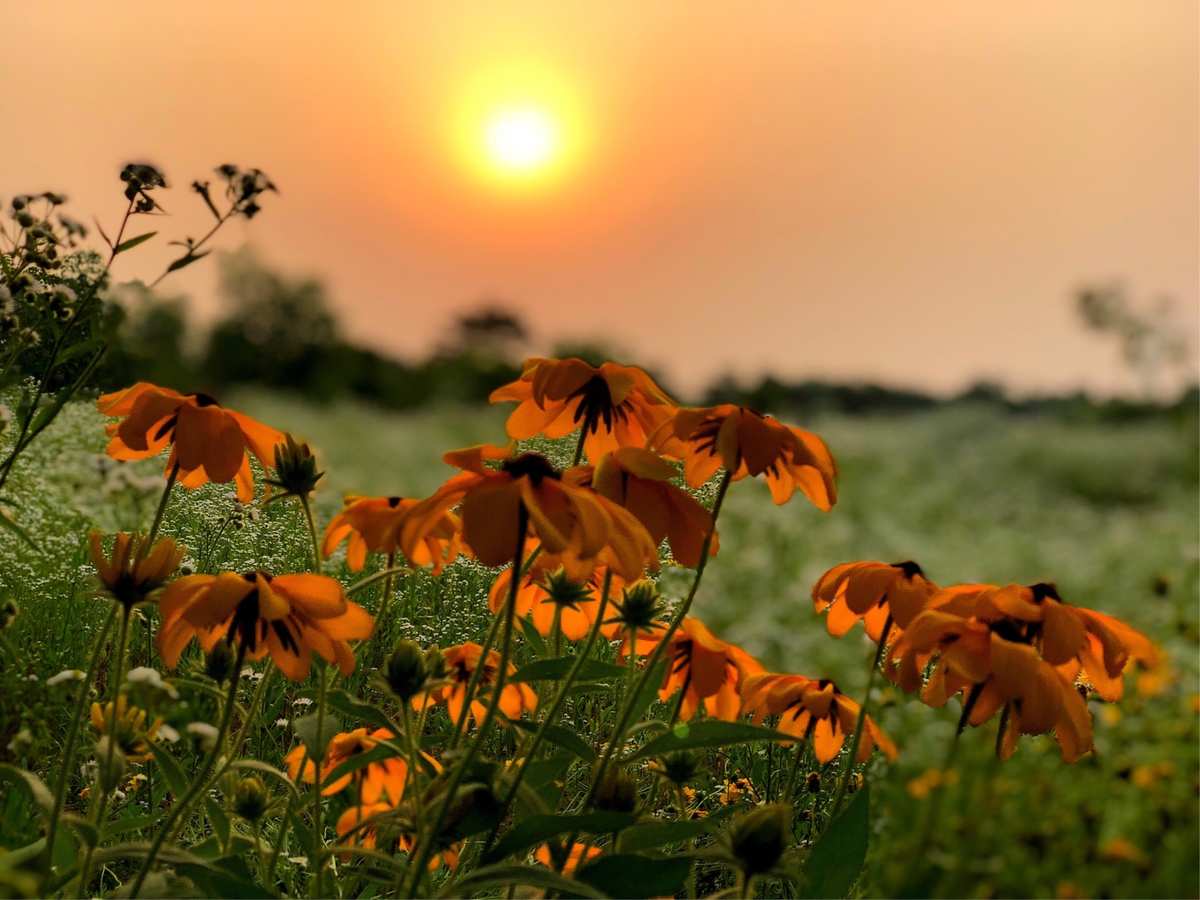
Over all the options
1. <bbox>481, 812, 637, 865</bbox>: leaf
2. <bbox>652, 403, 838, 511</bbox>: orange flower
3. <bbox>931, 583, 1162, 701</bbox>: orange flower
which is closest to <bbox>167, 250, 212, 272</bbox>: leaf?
<bbox>652, 403, 838, 511</bbox>: orange flower

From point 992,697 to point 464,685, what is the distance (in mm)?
459

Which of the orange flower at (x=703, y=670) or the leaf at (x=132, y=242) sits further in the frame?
the orange flower at (x=703, y=670)

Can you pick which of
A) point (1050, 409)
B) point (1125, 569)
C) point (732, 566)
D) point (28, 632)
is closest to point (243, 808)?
point (28, 632)

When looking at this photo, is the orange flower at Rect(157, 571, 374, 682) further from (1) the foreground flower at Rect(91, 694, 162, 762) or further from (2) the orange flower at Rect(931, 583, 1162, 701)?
(2) the orange flower at Rect(931, 583, 1162, 701)

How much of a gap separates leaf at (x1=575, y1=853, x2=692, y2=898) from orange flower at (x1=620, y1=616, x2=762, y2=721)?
262 millimetres

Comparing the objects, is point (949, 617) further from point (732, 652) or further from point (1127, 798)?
point (1127, 798)

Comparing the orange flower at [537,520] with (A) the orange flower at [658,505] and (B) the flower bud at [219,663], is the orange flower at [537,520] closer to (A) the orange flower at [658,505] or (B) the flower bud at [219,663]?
(A) the orange flower at [658,505]

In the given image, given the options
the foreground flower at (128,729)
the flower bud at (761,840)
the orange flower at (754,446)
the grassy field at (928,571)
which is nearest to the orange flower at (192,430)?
the grassy field at (928,571)

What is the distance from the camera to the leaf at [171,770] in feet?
2.83

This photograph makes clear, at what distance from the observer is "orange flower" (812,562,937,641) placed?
0.97 meters

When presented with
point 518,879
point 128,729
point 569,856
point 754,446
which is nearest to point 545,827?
point 518,879

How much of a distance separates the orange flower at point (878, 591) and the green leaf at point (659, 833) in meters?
0.21

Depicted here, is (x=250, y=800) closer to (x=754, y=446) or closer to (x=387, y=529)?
(x=387, y=529)

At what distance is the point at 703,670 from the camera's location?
1087 mm
